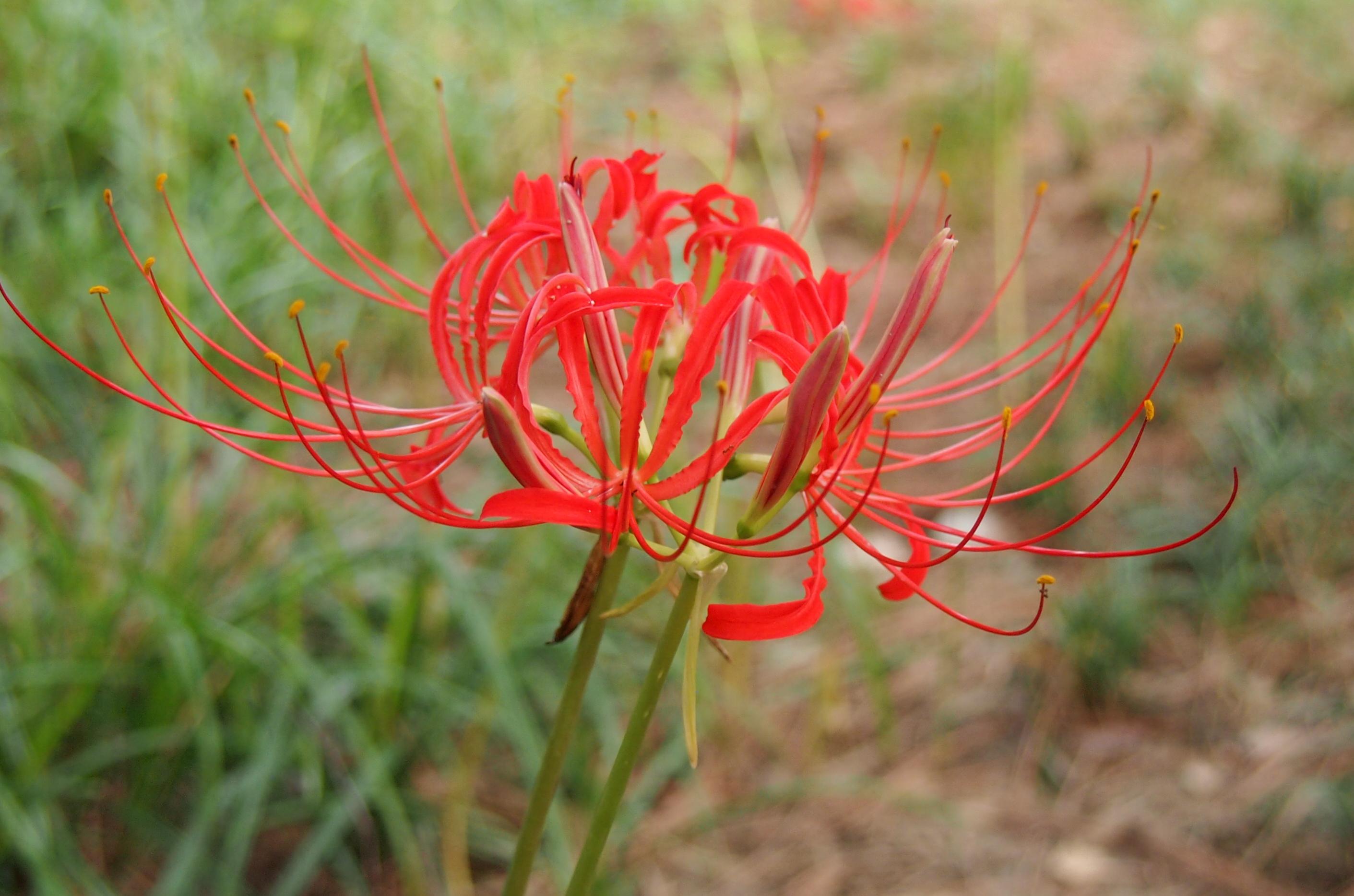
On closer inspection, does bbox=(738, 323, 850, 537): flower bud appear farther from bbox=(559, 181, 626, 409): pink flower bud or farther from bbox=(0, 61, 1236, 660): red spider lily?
bbox=(559, 181, 626, 409): pink flower bud

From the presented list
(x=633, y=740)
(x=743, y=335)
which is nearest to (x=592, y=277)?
(x=743, y=335)

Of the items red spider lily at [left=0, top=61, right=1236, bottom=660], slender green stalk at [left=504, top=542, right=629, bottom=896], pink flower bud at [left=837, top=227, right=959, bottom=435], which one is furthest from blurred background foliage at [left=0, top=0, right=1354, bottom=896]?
pink flower bud at [left=837, top=227, right=959, bottom=435]

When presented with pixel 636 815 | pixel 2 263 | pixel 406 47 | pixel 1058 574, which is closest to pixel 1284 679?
pixel 1058 574

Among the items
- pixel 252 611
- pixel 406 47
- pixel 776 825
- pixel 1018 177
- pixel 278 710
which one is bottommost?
pixel 776 825

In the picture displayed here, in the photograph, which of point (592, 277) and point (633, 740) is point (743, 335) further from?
point (633, 740)

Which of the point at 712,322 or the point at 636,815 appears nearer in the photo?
the point at 712,322

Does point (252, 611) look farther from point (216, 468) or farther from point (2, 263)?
point (2, 263)
